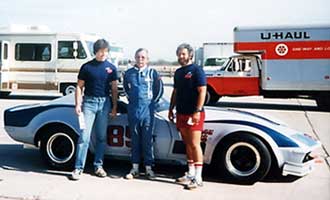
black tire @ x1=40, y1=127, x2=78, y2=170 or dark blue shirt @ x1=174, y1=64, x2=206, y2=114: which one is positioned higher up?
dark blue shirt @ x1=174, y1=64, x2=206, y2=114

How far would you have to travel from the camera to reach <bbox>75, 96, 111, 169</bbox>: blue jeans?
5.52m

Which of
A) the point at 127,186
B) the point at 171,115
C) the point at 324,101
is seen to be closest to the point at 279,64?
the point at 324,101

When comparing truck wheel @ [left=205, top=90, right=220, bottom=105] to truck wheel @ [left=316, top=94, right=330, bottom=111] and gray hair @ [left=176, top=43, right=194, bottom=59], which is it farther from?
gray hair @ [left=176, top=43, right=194, bottom=59]

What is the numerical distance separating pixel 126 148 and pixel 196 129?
3.64ft

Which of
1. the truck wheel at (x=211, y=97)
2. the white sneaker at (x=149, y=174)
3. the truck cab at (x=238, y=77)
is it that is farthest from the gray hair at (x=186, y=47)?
the truck wheel at (x=211, y=97)

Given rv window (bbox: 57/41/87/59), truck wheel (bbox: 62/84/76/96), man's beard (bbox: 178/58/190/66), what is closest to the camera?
man's beard (bbox: 178/58/190/66)

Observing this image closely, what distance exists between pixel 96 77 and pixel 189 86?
118cm

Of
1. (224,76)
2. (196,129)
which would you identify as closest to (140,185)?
(196,129)

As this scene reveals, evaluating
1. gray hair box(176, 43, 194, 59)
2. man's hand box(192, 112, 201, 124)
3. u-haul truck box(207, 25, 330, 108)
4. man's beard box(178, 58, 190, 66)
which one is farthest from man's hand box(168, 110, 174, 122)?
u-haul truck box(207, 25, 330, 108)

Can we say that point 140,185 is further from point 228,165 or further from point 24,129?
point 24,129

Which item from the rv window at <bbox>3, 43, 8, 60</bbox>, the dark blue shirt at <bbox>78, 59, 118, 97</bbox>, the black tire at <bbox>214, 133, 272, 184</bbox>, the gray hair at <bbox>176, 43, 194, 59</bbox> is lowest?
the black tire at <bbox>214, 133, 272, 184</bbox>

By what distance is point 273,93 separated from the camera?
15.3m

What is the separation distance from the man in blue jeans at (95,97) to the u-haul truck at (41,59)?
10.9 metres

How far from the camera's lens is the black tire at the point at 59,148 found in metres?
5.89
